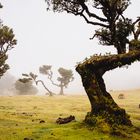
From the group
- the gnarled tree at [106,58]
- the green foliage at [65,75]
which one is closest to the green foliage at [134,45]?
the gnarled tree at [106,58]

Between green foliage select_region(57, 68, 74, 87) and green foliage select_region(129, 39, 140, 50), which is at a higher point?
green foliage select_region(57, 68, 74, 87)

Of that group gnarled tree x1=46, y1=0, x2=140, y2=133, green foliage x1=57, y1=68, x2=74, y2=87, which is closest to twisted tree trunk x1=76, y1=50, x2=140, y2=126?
gnarled tree x1=46, y1=0, x2=140, y2=133

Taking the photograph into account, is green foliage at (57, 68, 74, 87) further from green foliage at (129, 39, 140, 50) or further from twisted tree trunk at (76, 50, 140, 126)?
green foliage at (129, 39, 140, 50)

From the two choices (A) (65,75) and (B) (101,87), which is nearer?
(B) (101,87)

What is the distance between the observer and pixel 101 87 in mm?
21297

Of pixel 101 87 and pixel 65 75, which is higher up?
pixel 65 75

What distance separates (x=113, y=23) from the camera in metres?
22.0

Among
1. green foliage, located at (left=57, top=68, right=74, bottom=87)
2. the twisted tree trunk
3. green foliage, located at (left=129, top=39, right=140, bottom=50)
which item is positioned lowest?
the twisted tree trunk

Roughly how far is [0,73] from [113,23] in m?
30.5

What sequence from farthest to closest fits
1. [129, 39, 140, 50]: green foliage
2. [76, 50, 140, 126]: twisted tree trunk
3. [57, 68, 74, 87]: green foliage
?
[57, 68, 74, 87]: green foliage < [129, 39, 140, 50]: green foliage < [76, 50, 140, 126]: twisted tree trunk

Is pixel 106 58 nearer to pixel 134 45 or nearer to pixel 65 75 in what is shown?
pixel 134 45

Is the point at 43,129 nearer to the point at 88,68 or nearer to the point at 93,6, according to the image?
the point at 88,68

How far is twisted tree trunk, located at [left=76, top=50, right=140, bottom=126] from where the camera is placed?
64.7ft

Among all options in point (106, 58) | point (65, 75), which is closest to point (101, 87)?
point (106, 58)
